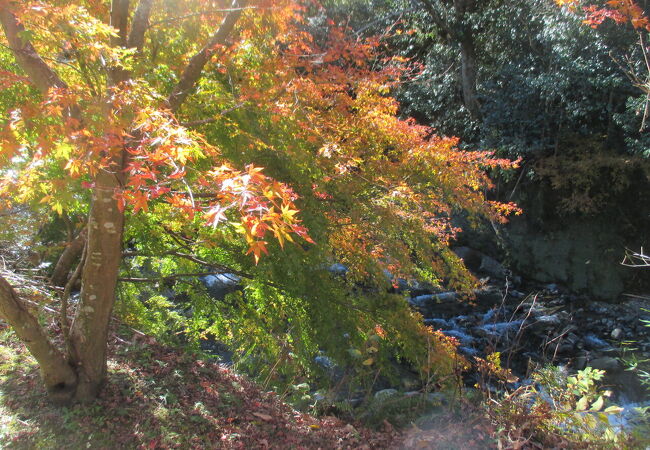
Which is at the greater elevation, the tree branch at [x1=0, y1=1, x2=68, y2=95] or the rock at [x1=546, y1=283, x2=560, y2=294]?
the tree branch at [x1=0, y1=1, x2=68, y2=95]

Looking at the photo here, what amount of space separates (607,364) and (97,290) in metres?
7.33

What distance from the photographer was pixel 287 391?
445cm

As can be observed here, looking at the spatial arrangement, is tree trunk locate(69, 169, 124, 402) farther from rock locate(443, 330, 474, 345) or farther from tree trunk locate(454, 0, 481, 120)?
tree trunk locate(454, 0, 481, 120)

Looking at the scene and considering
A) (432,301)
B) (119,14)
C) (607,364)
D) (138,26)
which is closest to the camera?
(119,14)

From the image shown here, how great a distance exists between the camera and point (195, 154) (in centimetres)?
246

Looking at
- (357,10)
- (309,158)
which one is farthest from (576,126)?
(309,158)

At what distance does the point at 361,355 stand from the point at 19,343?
2987mm

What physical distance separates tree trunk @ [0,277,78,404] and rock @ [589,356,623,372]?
702 cm

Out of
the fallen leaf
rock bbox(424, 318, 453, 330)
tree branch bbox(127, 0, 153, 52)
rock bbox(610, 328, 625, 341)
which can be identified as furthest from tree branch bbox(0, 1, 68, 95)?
rock bbox(610, 328, 625, 341)


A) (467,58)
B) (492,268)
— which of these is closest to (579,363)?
(492,268)

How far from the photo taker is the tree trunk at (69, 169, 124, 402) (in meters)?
3.06

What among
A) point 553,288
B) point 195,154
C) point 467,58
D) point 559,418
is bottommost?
point 553,288

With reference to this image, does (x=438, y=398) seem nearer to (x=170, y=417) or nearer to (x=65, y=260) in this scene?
(x=170, y=417)

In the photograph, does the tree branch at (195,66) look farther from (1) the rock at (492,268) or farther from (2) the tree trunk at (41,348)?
(1) the rock at (492,268)
